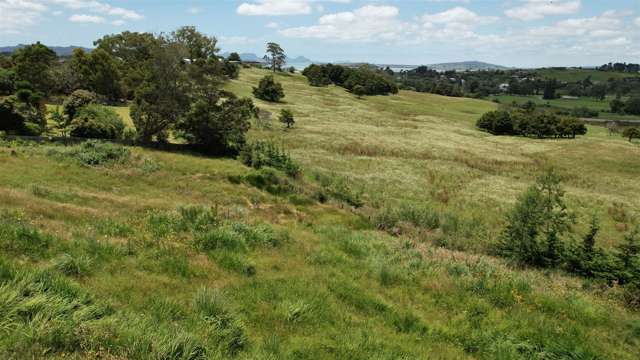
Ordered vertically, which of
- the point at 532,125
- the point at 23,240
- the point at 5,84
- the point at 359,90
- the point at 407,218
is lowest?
the point at 407,218

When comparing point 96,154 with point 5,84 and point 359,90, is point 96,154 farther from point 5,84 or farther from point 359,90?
point 359,90

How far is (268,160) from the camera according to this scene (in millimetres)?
39594

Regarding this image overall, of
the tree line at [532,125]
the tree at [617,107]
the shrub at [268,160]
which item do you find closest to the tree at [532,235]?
the shrub at [268,160]

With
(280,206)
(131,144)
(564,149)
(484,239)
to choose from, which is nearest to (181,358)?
(280,206)

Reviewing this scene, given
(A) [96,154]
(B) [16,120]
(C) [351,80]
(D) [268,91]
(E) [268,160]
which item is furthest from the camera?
(C) [351,80]

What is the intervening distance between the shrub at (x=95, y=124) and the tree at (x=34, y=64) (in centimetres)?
2824

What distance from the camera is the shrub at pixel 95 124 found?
40969mm

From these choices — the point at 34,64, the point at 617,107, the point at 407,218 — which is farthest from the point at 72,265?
the point at 617,107

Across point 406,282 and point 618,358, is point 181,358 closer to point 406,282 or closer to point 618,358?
point 406,282

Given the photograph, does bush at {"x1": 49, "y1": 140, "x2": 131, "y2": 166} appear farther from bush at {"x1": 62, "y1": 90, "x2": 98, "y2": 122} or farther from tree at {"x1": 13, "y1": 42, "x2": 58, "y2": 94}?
tree at {"x1": 13, "y1": 42, "x2": 58, "y2": 94}

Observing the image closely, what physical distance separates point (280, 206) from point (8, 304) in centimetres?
2024

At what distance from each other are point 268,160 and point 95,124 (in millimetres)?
17347

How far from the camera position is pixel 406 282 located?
1171 cm

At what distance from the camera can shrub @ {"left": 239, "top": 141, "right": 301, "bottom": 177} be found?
3811 cm
